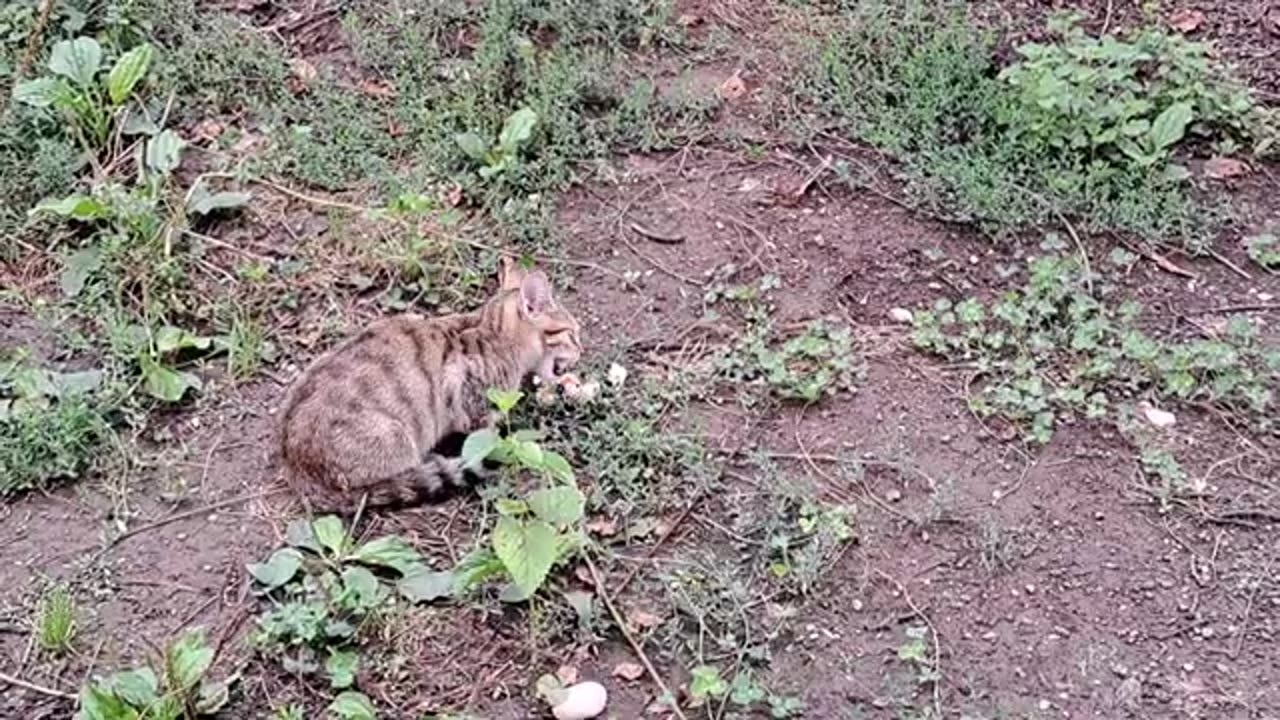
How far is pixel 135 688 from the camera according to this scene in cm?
324

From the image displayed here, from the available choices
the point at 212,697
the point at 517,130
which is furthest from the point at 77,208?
the point at 212,697

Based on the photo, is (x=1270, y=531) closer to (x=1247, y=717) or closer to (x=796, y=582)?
(x=1247, y=717)

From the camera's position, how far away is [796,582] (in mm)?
3621

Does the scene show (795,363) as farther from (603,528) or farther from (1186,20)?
(1186,20)

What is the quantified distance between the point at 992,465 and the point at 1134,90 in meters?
1.67

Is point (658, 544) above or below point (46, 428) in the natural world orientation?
below

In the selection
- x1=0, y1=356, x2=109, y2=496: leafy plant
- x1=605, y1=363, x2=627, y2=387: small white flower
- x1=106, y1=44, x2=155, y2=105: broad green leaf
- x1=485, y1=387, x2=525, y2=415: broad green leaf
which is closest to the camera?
x1=485, y1=387, x2=525, y2=415: broad green leaf

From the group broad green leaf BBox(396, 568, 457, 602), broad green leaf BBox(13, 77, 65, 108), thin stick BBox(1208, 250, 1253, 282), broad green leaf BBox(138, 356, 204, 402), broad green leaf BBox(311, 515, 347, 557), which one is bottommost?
thin stick BBox(1208, 250, 1253, 282)

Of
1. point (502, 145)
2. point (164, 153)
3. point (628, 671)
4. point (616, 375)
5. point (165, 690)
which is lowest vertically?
point (628, 671)

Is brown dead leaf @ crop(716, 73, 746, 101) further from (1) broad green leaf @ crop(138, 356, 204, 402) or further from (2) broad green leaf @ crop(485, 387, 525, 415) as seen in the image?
(1) broad green leaf @ crop(138, 356, 204, 402)

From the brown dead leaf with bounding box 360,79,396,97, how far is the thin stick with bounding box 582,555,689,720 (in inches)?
86.3

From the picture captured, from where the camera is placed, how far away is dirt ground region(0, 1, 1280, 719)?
344 centimetres

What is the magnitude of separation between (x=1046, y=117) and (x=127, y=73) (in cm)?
295

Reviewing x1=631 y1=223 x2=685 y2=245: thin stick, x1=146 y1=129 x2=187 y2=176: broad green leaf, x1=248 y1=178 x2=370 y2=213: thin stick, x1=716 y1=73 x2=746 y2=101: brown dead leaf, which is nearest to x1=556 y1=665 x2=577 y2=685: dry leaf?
x1=631 y1=223 x2=685 y2=245: thin stick
